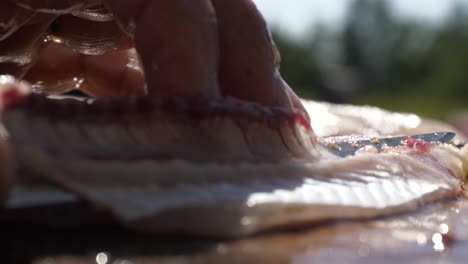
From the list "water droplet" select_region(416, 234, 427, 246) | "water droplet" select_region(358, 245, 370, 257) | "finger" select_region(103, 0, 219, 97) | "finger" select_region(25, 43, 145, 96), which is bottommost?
"finger" select_region(25, 43, 145, 96)

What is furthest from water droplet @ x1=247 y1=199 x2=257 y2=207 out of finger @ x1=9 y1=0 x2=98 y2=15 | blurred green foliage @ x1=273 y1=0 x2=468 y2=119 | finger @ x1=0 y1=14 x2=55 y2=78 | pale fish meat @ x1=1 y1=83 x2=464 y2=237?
blurred green foliage @ x1=273 y1=0 x2=468 y2=119

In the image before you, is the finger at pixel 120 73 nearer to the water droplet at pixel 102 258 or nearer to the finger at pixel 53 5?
the finger at pixel 53 5

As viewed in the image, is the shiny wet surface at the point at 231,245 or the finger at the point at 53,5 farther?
the finger at the point at 53,5

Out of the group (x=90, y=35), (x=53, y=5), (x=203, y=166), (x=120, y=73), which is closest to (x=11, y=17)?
(x=53, y=5)

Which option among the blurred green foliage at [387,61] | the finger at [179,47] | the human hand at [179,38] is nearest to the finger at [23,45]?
the human hand at [179,38]

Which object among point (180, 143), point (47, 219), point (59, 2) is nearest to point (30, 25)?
point (59, 2)

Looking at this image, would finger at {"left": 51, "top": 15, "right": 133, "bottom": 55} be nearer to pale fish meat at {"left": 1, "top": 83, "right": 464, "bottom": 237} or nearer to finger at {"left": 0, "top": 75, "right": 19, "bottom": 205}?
pale fish meat at {"left": 1, "top": 83, "right": 464, "bottom": 237}

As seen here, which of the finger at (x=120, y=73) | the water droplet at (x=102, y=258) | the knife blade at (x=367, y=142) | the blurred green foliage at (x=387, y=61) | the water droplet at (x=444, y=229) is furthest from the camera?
the blurred green foliage at (x=387, y=61)
